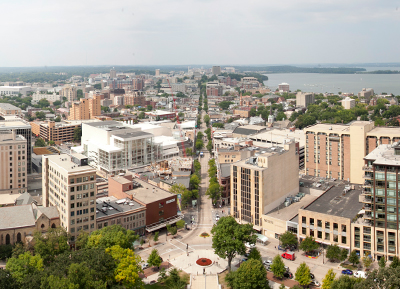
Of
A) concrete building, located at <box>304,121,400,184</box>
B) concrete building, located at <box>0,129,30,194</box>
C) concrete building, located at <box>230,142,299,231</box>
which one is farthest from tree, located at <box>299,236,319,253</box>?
concrete building, located at <box>0,129,30,194</box>

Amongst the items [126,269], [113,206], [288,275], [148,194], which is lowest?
[288,275]

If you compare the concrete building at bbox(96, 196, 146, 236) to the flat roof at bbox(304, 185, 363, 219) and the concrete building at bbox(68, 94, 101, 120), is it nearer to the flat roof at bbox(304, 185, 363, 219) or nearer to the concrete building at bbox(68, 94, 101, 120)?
the flat roof at bbox(304, 185, 363, 219)

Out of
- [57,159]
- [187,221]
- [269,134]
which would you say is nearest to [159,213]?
[187,221]

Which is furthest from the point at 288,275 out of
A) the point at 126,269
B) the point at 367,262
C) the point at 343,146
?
the point at 343,146

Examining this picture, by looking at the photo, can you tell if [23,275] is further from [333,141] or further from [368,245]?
[333,141]

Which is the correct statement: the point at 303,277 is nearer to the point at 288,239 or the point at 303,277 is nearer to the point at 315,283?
the point at 315,283

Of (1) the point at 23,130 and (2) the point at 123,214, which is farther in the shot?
(1) the point at 23,130

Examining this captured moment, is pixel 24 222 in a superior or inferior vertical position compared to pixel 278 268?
superior
